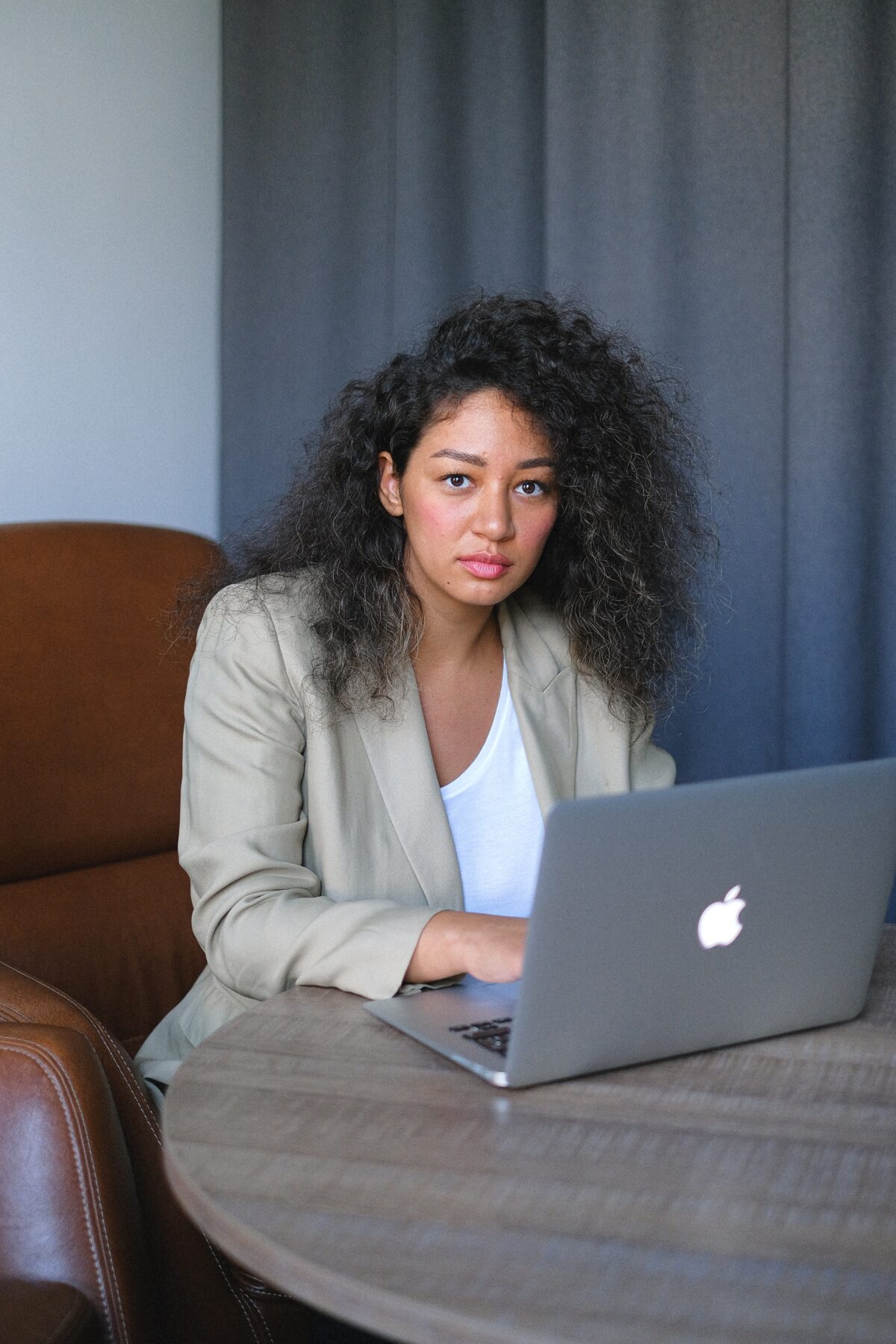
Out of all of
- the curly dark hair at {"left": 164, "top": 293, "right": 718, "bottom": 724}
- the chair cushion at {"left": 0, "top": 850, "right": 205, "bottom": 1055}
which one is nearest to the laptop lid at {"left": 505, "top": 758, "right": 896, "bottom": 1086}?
the curly dark hair at {"left": 164, "top": 293, "right": 718, "bottom": 724}

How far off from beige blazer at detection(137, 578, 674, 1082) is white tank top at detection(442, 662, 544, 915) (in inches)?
1.2

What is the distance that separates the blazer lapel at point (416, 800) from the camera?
1507mm

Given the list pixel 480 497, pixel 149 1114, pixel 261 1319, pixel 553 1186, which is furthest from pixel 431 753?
pixel 553 1186

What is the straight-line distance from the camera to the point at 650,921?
37.2 inches

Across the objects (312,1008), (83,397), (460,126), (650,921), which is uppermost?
(460,126)

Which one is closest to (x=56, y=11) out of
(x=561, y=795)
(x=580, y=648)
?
(x=580, y=648)

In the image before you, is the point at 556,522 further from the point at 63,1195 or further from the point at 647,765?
the point at 63,1195

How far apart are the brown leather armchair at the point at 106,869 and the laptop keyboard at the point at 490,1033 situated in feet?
1.15

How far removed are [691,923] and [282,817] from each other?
1.93 feet

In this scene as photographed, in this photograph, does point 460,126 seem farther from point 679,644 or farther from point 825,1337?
point 825,1337

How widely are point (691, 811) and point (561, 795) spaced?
2.55ft

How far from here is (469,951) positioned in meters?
1.21

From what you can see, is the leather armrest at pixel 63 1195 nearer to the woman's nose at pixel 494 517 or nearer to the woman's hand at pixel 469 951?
the woman's hand at pixel 469 951

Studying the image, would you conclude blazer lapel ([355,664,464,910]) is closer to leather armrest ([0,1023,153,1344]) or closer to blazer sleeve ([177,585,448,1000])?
blazer sleeve ([177,585,448,1000])
